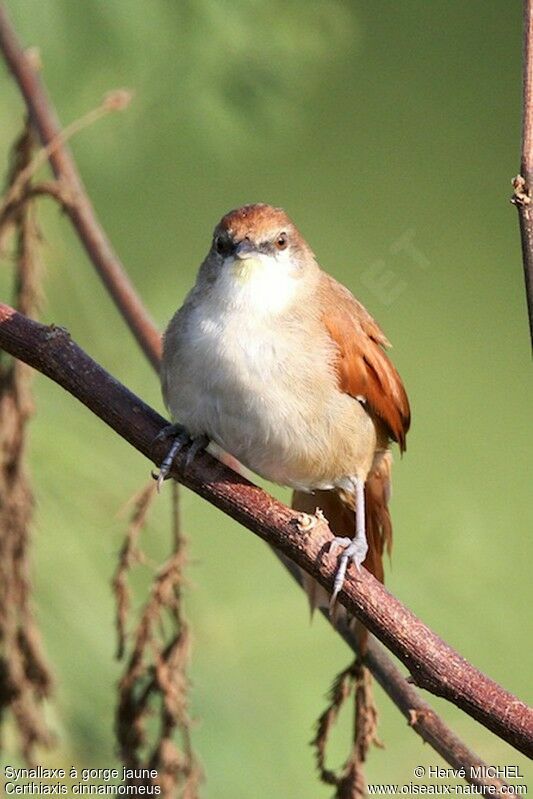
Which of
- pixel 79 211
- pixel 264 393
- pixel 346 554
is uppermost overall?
pixel 79 211

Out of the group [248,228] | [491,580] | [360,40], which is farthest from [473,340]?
[248,228]

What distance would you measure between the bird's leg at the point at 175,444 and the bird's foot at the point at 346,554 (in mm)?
218

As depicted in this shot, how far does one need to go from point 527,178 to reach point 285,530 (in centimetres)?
47

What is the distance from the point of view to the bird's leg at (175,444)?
5.10ft

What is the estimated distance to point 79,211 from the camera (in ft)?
6.63

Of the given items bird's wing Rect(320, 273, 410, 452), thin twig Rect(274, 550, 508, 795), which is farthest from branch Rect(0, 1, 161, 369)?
thin twig Rect(274, 550, 508, 795)

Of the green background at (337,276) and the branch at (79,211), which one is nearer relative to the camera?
the branch at (79,211)

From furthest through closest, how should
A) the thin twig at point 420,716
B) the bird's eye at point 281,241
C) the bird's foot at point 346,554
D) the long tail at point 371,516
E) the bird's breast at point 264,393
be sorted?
the long tail at point 371,516 → the bird's eye at point 281,241 → the bird's breast at point 264,393 → the thin twig at point 420,716 → the bird's foot at point 346,554

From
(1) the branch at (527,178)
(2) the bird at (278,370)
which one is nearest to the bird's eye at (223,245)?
(2) the bird at (278,370)

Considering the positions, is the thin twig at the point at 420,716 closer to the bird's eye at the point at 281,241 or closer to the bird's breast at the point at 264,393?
the bird's breast at the point at 264,393

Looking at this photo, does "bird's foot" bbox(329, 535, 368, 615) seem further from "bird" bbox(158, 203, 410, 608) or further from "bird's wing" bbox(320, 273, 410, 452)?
"bird's wing" bbox(320, 273, 410, 452)

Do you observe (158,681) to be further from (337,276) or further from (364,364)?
(337,276)

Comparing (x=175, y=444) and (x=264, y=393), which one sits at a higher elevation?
(x=264, y=393)

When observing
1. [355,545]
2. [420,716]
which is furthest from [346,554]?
[420,716]
